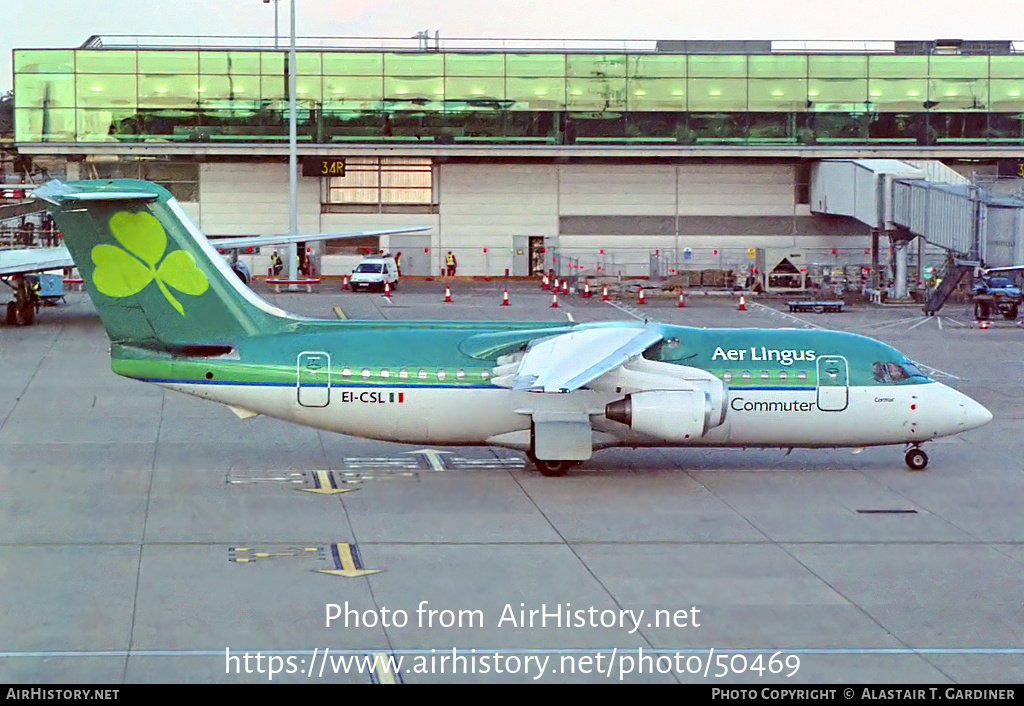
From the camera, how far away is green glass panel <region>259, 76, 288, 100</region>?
85.5 metres

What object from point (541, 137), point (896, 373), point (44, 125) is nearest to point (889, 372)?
point (896, 373)

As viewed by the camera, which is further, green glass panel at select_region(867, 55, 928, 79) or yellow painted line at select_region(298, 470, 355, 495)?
green glass panel at select_region(867, 55, 928, 79)

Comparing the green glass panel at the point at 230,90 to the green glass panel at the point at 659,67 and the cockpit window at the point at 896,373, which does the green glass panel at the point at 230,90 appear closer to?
the green glass panel at the point at 659,67

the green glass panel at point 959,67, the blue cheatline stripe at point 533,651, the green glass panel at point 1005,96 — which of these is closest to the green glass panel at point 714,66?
the green glass panel at point 959,67

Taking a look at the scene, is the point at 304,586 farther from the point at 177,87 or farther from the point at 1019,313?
the point at 177,87

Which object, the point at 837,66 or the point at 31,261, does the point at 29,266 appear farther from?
the point at 837,66

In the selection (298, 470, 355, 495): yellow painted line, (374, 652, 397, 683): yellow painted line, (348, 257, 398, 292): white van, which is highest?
(348, 257, 398, 292): white van

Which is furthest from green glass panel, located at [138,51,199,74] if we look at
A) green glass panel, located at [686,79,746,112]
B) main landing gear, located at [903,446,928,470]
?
main landing gear, located at [903,446,928,470]

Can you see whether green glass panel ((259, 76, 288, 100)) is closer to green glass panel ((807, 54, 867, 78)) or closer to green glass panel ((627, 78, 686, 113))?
green glass panel ((627, 78, 686, 113))

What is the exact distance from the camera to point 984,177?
87062 mm

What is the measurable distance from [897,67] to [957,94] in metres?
3.93

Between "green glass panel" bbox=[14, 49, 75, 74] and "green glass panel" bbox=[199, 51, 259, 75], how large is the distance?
24.4ft

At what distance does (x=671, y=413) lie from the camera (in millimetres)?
31047
